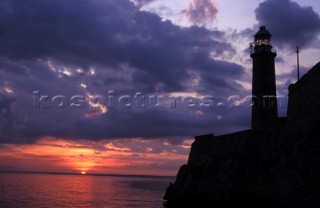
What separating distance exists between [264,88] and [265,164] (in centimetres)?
1108

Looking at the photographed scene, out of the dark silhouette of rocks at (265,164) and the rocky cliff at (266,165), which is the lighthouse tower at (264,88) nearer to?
the dark silhouette of rocks at (265,164)

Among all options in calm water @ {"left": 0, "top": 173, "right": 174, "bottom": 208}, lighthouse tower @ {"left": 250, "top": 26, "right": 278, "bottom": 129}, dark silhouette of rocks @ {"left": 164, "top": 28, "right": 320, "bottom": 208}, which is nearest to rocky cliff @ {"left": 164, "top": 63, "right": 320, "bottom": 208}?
dark silhouette of rocks @ {"left": 164, "top": 28, "right": 320, "bottom": 208}

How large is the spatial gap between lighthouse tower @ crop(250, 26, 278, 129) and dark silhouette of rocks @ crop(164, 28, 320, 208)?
0.15m

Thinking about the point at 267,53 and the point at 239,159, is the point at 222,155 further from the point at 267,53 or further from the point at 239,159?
the point at 267,53

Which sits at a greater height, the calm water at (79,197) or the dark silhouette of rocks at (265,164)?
the dark silhouette of rocks at (265,164)

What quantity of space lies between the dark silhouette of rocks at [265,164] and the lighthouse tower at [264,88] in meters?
0.15

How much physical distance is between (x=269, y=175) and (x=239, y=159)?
4.14 m

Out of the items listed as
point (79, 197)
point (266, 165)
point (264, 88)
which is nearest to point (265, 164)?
point (266, 165)

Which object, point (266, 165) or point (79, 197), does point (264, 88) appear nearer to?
point (266, 165)

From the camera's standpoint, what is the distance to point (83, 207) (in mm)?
42906

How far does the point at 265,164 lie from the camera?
28312 mm

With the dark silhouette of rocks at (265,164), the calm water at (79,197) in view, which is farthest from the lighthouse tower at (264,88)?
the calm water at (79,197)

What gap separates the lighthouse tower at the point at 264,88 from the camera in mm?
36844

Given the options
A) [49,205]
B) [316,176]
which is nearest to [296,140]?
[316,176]
